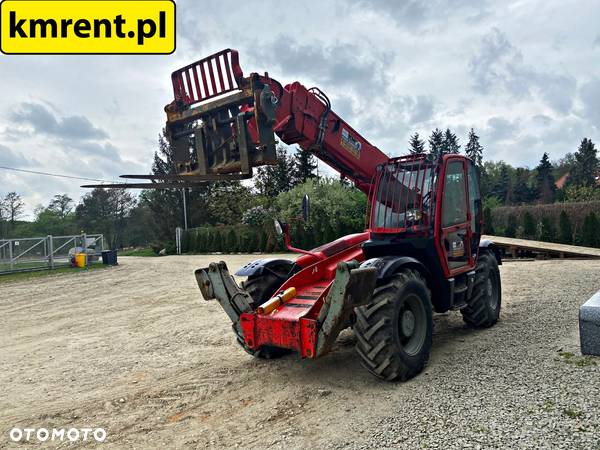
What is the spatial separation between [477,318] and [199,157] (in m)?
4.22

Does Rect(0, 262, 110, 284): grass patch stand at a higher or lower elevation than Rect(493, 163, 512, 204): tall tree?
lower

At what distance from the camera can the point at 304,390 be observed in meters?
4.76

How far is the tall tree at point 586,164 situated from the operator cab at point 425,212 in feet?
184

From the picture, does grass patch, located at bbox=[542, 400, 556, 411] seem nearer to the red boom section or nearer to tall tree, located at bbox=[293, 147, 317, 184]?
the red boom section

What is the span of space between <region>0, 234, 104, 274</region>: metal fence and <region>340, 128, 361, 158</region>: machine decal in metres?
18.9

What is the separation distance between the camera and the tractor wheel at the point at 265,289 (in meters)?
5.77

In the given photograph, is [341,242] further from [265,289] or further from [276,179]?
[276,179]

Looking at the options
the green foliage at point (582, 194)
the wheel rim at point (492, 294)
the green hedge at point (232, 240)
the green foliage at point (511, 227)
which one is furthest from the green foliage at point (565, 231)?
the green foliage at point (582, 194)

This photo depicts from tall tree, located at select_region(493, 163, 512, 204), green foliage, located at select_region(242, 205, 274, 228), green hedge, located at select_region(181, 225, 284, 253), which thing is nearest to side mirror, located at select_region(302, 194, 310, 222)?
green hedge, located at select_region(181, 225, 284, 253)

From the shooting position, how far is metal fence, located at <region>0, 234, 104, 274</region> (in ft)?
67.9

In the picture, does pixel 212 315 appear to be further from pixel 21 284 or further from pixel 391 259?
pixel 21 284

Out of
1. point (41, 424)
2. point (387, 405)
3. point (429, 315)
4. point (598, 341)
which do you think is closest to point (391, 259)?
point (429, 315)

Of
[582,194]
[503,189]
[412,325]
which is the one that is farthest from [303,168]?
[412,325]

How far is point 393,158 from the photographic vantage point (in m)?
6.39
